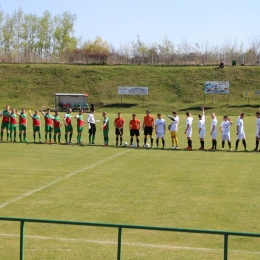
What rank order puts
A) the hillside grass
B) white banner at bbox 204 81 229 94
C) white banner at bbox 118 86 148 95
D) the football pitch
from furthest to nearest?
1. white banner at bbox 118 86 148 95
2. the hillside grass
3. white banner at bbox 204 81 229 94
4. the football pitch

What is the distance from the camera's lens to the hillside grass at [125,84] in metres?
73.4

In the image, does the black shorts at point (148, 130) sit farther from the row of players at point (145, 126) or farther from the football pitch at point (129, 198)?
the football pitch at point (129, 198)

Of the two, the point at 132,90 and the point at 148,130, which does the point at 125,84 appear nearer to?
the point at 132,90

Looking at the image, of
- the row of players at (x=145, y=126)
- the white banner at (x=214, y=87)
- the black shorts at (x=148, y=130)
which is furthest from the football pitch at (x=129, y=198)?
the white banner at (x=214, y=87)

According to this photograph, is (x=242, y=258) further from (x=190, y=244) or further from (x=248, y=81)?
(x=248, y=81)

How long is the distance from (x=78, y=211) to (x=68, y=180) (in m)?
4.86

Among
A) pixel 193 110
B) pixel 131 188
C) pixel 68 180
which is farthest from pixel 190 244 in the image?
pixel 193 110

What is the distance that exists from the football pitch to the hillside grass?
4217 centimetres

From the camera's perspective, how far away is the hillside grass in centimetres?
7344

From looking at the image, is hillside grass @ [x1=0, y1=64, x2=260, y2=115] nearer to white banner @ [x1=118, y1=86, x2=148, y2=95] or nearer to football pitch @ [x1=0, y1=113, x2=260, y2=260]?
white banner @ [x1=118, y1=86, x2=148, y2=95]

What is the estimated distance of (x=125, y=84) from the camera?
81312 mm

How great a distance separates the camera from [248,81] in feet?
261

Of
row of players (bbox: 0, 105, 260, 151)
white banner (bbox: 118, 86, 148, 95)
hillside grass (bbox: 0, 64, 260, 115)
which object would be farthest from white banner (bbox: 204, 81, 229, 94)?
row of players (bbox: 0, 105, 260, 151)

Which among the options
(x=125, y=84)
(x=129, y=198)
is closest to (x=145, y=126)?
(x=129, y=198)
